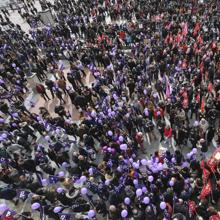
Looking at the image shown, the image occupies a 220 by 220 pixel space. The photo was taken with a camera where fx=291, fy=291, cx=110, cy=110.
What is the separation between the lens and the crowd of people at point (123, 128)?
8.79 meters

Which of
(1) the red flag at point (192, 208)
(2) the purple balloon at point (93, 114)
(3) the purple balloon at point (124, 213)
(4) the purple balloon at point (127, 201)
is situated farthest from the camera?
(2) the purple balloon at point (93, 114)

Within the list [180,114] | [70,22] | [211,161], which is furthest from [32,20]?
[211,161]

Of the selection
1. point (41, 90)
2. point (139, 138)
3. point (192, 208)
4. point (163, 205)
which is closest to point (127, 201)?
point (163, 205)

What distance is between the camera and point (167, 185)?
879 centimetres

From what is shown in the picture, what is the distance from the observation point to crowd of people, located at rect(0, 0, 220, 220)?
8.79 meters

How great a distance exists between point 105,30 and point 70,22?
411 centimetres

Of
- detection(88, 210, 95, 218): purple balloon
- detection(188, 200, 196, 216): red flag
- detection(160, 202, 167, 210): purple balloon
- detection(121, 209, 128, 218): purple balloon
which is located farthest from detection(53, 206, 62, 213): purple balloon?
detection(188, 200, 196, 216): red flag

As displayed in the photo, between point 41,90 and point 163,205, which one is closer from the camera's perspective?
point 163,205

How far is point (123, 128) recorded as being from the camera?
12.1 m

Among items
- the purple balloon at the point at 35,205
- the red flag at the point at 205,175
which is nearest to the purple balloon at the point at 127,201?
the red flag at the point at 205,175

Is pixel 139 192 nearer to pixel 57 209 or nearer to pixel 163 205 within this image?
pixel 163 205

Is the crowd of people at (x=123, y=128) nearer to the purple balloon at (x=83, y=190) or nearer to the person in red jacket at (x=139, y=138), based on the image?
the person in red jacket at (x=139, y=138)

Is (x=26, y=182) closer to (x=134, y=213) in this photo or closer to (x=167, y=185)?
(x=134, y=213)

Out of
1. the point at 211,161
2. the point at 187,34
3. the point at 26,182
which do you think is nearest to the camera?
the point at 211,161
